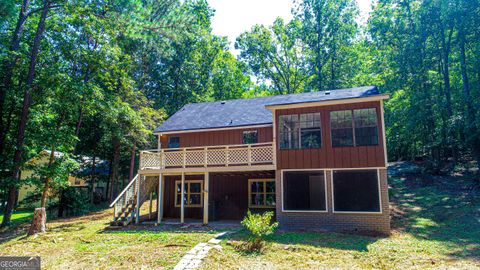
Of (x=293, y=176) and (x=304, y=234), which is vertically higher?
(x=293, y=176)

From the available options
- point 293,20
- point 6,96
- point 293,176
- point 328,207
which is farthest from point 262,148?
point 293,20

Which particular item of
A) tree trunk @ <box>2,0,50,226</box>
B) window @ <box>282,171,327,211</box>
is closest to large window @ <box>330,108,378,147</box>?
window @ <box>282,171,327,211</box>

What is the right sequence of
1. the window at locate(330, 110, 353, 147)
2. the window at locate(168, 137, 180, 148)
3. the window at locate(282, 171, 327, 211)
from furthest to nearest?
the window at locate(168, 137, 180, 148) → the window at locate(282, 171, 327, 211) → the window at locate(330, 110, 353, 147)

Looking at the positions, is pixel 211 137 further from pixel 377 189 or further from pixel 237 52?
pixel 237 52

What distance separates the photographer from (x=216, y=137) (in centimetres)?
1694

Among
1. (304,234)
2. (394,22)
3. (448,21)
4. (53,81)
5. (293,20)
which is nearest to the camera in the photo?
(304,234)

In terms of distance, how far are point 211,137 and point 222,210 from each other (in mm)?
4033

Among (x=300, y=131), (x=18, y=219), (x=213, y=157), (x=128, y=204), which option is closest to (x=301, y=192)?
(x=300, y=131)

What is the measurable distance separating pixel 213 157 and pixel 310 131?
4752 millimetres

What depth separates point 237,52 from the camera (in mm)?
39094

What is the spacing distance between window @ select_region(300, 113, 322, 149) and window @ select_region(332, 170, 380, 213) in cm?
154

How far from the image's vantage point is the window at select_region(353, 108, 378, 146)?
41.1 feet

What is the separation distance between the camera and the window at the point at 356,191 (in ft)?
40.3

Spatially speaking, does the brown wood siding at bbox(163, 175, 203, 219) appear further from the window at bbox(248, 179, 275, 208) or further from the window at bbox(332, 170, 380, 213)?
the window at bbox(332, 170, 380, 213)
